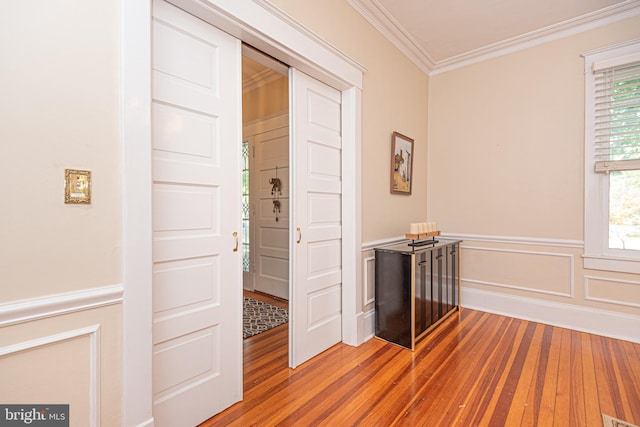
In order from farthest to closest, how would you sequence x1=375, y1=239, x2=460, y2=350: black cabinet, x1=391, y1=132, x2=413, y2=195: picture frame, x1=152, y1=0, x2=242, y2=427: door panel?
x1=391, y1=132, x2=413, y2=195: picture frame → x1=375, y1=239, x2=460, y2=350: black cabinet → x1=152, y1=0, x2=242, y2=427: door panel

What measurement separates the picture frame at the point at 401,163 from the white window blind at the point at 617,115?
1766 millimetres

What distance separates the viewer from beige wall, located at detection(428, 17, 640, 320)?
121 inches

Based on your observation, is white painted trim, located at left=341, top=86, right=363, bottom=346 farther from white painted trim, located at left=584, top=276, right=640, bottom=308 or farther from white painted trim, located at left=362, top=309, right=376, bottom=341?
white painted trim, located at left=584, top=276, right=640, bottom=308

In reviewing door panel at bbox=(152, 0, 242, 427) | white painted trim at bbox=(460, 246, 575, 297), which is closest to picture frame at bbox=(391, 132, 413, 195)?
white painted trim at bbox=(460, 246, 575, 297)

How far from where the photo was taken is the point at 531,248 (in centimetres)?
337

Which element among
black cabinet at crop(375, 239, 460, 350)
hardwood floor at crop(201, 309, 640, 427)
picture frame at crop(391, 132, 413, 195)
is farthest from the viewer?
picture frame at crop(391, 132, 413, 195)

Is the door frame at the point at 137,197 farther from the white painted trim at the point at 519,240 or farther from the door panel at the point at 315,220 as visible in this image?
the white painted trim at the point at 519,240

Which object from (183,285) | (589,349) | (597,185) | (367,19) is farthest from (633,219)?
(183,285)

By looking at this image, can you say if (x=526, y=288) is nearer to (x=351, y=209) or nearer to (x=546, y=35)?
(x=351, y=209)

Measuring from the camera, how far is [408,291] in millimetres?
2633

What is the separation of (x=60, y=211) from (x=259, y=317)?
8.60ft

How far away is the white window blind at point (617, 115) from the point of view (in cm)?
281

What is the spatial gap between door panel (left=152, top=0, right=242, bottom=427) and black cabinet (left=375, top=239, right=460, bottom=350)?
1443 millimetres

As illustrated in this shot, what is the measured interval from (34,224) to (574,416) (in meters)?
2.93
